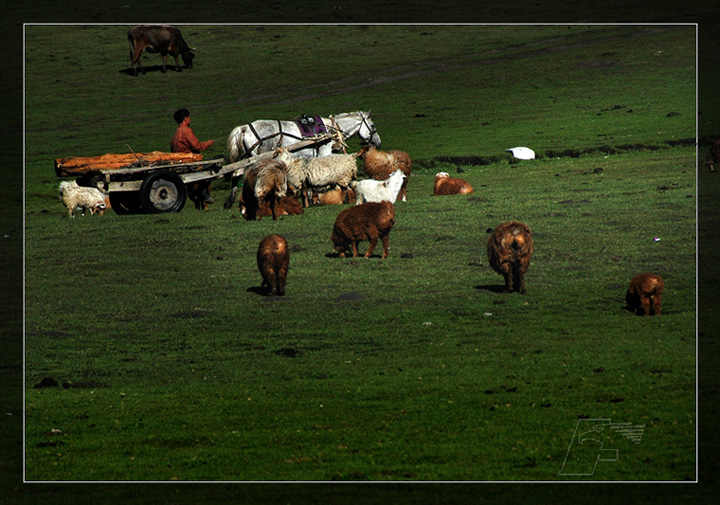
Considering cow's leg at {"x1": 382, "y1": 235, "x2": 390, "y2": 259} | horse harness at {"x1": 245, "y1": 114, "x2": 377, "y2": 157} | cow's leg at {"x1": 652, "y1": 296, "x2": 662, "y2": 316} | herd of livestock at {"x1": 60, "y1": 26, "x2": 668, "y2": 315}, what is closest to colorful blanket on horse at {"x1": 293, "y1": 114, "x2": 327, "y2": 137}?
horse harness at {"x1": 245, "y1": 114, "x2": 377, "y2": 157}

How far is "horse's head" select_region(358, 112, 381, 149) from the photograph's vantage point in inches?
909

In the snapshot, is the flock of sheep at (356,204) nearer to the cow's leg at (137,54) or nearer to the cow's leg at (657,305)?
the cow's leg at (657,305)

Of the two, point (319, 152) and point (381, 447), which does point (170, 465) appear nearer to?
point (381, 447)

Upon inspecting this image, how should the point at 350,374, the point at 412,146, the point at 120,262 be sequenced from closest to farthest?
the point at 350,374 → the point at 120,262 → the point at 412,146

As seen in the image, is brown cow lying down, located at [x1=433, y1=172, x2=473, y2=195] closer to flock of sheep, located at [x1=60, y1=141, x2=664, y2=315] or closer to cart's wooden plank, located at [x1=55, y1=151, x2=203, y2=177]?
flock of sheep, located at [x1=60, y1=141, x2=664, y2=315]

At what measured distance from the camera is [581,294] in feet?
56.6

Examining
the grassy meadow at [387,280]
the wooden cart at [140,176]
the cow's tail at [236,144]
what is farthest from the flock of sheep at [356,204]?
the wooden cart at [140,176]

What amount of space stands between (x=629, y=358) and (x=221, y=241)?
22.0 feet

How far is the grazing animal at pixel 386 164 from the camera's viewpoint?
72.6ft

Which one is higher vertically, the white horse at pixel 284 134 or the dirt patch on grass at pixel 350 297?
the white horse at pixel 284 134

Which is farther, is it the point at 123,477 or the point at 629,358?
the point at 629,358

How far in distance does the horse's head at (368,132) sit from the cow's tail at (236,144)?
245 centimetres

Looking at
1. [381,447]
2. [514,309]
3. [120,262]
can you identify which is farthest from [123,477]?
[514,309]
